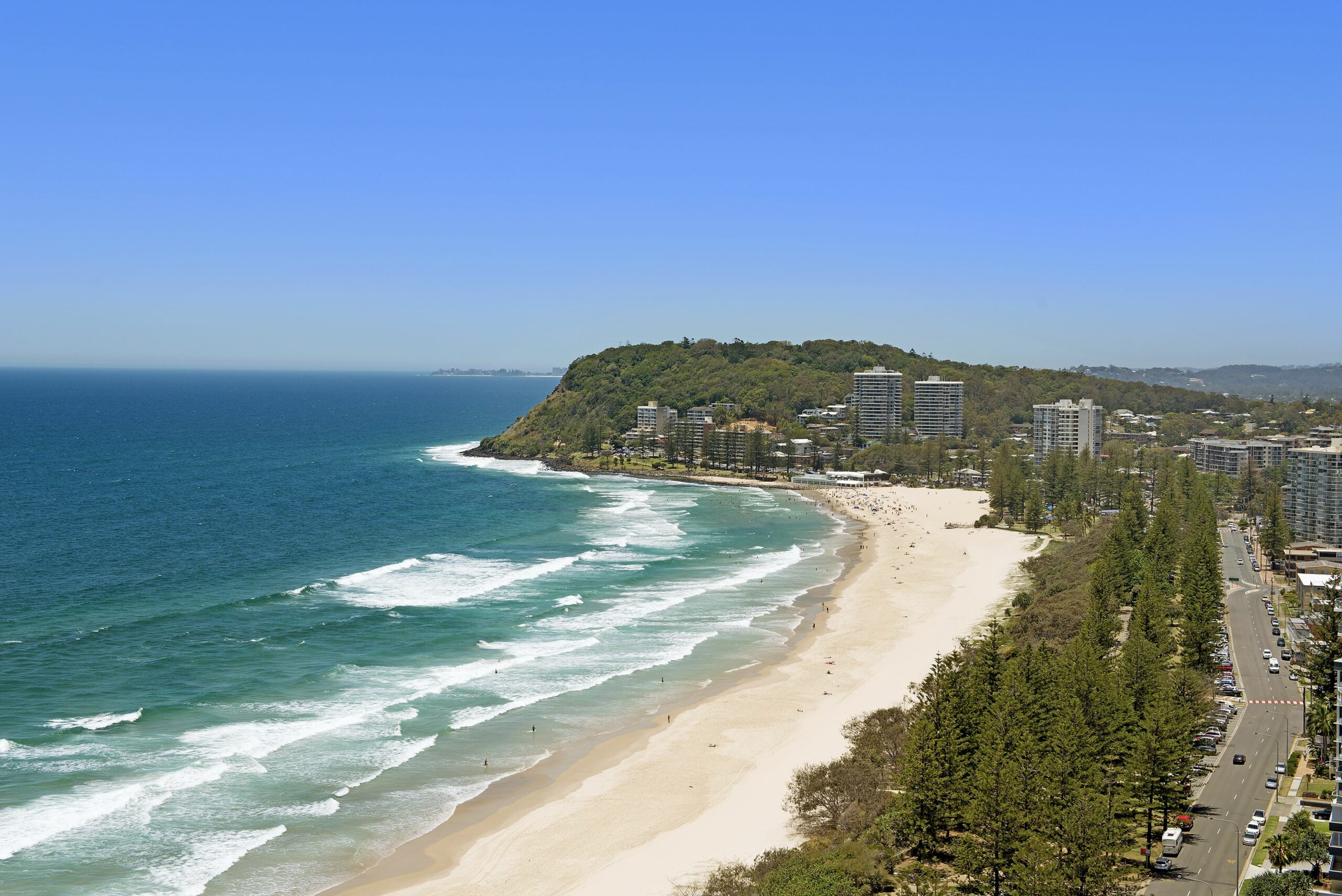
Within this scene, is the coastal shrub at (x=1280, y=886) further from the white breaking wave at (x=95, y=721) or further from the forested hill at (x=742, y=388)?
the forested hill at (x=742, y=388)

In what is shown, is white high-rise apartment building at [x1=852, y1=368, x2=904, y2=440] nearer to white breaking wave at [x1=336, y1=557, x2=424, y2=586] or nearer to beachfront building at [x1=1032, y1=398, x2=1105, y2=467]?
beachfront building at [x1=1032, y1=398, x2=1105, y2=467]

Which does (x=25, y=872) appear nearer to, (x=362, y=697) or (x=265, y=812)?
(x=265, y=812)

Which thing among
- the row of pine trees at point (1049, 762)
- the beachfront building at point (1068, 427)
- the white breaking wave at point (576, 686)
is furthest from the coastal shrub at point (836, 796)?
the beachfront building at point (1068, 427)

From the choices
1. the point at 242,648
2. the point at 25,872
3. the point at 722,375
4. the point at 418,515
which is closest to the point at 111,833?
the point at 25,872

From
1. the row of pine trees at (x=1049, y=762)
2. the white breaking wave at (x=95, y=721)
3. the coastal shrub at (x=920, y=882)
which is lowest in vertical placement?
the white breaking wave at (x=95, y=721)

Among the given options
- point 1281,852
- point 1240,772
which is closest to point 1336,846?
point 1281,852

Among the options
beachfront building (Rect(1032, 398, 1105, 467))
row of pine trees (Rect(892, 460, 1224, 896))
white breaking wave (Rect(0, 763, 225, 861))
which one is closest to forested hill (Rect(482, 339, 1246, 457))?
beachfront building (Rect(1032, 398, 1105, 467))
